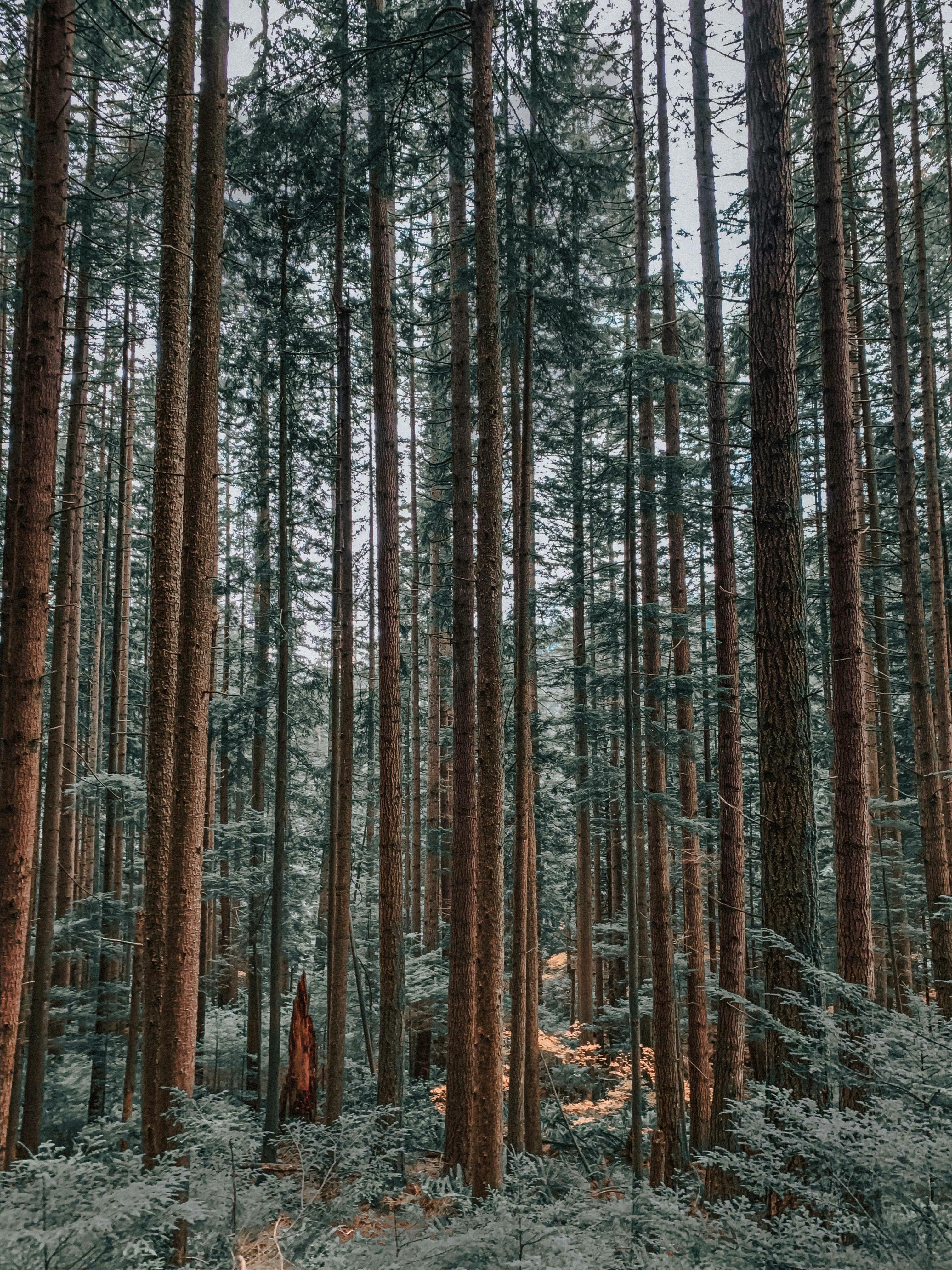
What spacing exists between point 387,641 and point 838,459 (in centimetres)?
524

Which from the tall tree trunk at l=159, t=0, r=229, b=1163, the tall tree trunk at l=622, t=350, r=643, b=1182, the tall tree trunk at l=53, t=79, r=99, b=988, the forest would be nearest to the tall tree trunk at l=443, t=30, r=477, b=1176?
the forest

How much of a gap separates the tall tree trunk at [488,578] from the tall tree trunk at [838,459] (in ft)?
9.45

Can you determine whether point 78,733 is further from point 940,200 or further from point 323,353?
point 940,200

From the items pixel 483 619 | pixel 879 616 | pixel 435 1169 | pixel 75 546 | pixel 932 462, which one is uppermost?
pixel 932 462

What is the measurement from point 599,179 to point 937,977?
10919 mm

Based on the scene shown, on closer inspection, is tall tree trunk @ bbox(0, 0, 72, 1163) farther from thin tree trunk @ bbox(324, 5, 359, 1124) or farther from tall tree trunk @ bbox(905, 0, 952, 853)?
tall tree trunk @ bbox(905, 0, 952, 853)

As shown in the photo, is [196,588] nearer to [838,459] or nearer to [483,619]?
[483,619]

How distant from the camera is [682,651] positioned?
995 cm

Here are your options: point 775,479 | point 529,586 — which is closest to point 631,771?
point 529,586

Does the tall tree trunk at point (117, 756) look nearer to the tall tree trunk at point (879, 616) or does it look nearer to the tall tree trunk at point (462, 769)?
the tall tree trunk at point (462, 769)

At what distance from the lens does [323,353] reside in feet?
32.4

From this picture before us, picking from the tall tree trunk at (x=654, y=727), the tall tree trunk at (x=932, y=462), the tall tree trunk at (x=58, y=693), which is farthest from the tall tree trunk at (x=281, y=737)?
the tall tree trunk at (x=932, y=462)

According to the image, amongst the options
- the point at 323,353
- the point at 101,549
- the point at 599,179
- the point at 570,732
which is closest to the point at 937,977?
the point at 570,732

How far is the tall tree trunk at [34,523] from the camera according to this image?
16.8ft
